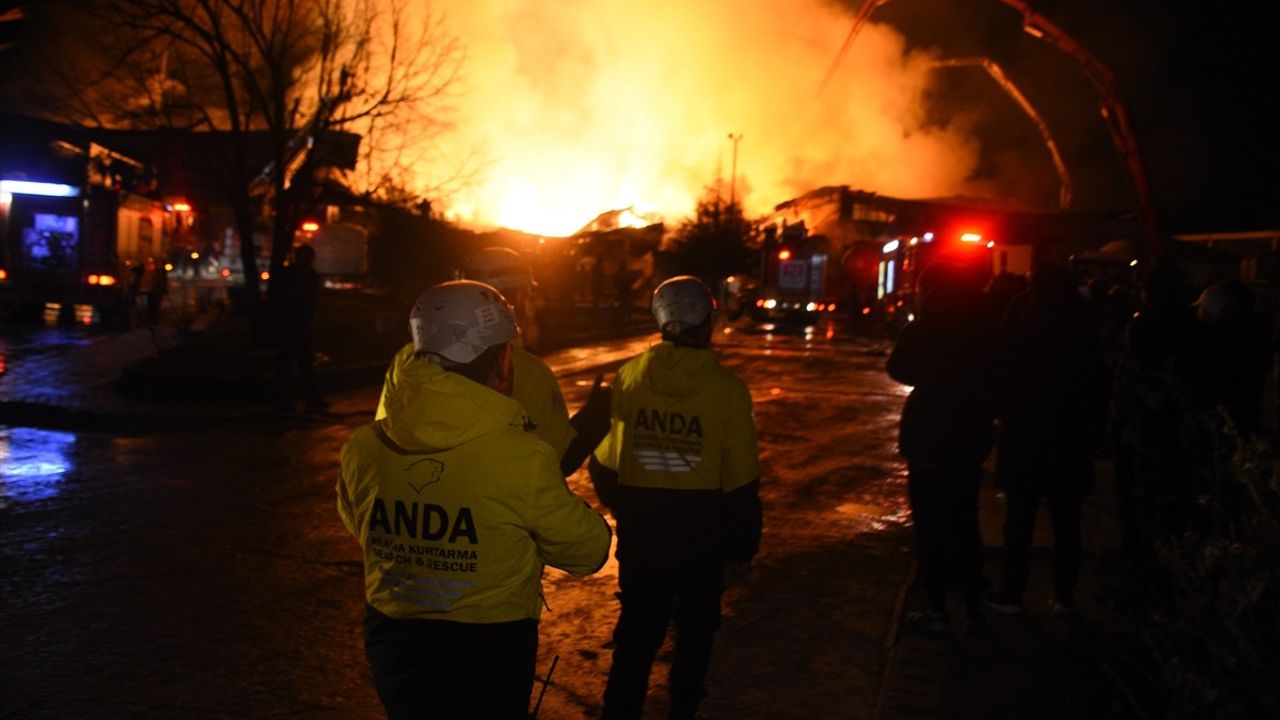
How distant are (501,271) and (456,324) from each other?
186cm

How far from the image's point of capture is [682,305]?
158 inches

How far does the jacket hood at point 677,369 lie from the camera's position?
13.1 feet

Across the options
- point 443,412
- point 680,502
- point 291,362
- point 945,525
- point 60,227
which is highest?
point 60,227

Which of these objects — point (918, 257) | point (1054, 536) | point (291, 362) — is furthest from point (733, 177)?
point (1054, 536)

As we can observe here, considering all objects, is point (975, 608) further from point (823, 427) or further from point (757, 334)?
point (757, 334)

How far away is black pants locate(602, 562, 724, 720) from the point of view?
3893mm

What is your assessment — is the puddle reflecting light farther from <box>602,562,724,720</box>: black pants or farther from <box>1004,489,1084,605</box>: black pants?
<box>602,562,724,720</box>: black pants

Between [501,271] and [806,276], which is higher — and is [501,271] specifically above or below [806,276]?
below

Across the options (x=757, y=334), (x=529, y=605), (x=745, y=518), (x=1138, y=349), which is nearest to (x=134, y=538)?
(x=745, y=518)

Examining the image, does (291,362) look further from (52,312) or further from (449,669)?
(52,312)

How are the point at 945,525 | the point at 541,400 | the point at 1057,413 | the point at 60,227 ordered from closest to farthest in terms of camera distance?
the point at 541,400, the point at 945,525, the point at 1057,413, the point at 60,227

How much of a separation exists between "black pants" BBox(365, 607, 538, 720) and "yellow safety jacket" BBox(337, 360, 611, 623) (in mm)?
37

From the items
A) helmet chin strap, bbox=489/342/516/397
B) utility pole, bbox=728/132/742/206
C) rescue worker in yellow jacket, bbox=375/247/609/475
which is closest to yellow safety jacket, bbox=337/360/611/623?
helmet chin strap, bbox=489/342/516/397

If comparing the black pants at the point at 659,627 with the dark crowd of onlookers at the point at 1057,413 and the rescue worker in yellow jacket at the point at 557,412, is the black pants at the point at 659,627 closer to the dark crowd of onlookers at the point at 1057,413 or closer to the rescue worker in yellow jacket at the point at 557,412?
the rescue worker in yellow jacket at the point at 557,412
